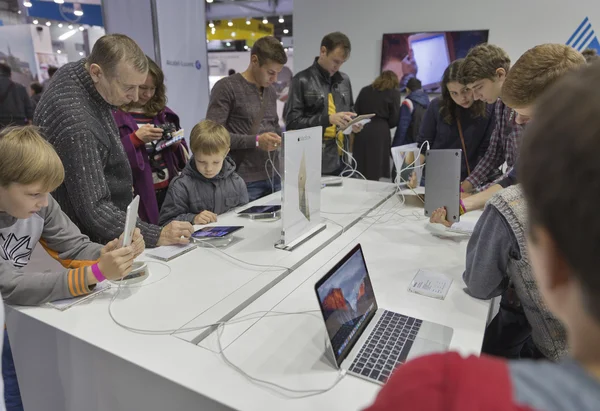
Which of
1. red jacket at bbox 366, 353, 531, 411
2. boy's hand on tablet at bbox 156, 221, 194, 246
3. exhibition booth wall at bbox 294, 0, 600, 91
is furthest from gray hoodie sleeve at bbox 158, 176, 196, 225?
exhibition booth wall at bbox 294, 0, 600, 91

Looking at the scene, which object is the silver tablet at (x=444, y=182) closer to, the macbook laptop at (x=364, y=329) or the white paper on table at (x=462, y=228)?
the white paper on table at (x=462, y=228)

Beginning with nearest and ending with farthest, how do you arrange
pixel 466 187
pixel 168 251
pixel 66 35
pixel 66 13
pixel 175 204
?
pixel 168 251
pixel 175 204
pixel 466 187
pixel 66 13
pixel 66 35

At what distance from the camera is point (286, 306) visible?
1170 millimetres

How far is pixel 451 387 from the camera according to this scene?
375 millimetres

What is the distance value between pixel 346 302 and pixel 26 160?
948mm

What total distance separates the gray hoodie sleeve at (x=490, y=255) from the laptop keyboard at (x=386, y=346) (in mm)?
246

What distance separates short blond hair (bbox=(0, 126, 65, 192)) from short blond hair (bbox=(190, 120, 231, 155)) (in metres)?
0.82

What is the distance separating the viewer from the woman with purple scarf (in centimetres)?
209

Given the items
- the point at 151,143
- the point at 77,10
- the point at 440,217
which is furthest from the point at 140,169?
the point at 77,10

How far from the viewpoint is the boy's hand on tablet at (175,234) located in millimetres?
1575

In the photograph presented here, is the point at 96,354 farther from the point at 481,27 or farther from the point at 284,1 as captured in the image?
the point at 284,1

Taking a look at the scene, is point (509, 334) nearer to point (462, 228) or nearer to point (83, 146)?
point (462, 228)

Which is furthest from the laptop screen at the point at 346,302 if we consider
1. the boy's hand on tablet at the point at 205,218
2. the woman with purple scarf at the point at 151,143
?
the woman with purple scarf at the point at 151,143

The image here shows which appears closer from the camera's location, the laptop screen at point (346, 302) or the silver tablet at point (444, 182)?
the laptop screen at point (346, 302)
